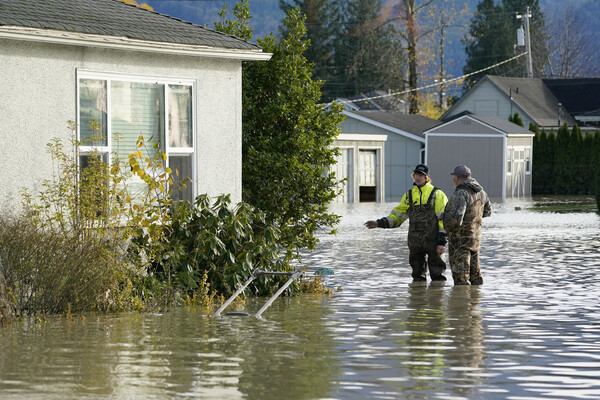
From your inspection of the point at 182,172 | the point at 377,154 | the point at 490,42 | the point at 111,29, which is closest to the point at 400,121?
the point at 377,154

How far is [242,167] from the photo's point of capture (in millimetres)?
18094

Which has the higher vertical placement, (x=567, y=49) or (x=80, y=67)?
(x=567, y=49)

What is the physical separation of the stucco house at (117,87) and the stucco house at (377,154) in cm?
2973

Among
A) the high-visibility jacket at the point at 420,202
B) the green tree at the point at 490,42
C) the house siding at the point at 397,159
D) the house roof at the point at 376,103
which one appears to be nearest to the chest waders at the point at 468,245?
the high-visibility jacket at the point at 420,202

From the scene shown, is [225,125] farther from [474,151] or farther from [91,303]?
[474,151]

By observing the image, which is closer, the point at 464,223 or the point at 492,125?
the point at 464,223

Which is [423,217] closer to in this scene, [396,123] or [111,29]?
[111,29]

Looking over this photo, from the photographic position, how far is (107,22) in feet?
51.1

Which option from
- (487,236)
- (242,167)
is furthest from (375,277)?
(487,236)

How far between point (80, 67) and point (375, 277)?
19.3ft

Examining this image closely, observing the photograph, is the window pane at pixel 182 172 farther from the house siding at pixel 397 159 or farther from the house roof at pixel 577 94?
the house roof at pixel 577 94

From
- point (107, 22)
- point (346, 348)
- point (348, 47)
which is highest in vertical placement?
point (348, 47)

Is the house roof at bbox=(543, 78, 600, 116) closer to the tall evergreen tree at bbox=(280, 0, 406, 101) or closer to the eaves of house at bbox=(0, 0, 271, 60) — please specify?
the tall evergreen tree at bbox=(280, 0, 406, 101)

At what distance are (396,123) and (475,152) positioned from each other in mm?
3795
